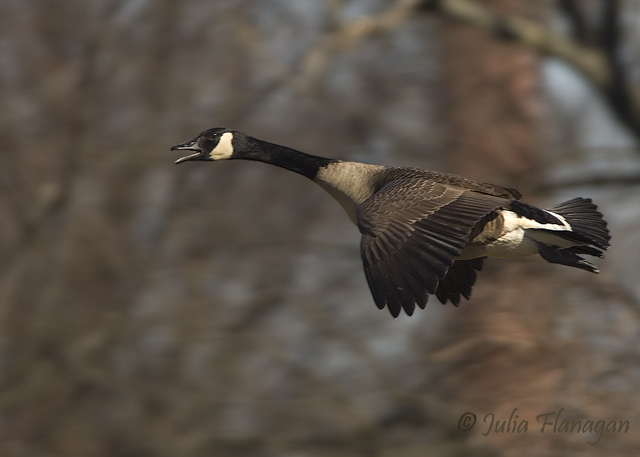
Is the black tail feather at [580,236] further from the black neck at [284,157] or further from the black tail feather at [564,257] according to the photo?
the black neck at [284,157]

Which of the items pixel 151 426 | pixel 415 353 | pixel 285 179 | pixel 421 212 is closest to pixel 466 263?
pixel 421 212

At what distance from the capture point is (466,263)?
237 inches

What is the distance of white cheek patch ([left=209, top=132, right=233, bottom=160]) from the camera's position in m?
6.64

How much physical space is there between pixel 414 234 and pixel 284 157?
7.40ft

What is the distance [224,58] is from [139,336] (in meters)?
3.08

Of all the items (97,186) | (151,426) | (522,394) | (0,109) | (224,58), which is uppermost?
(224,58)

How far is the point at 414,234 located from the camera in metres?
4.60

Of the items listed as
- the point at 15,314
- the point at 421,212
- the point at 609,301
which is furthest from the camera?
the point at 15,314

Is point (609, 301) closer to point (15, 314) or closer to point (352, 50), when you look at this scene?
point (352, 50)

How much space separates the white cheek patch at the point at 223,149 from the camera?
21.8 ft
